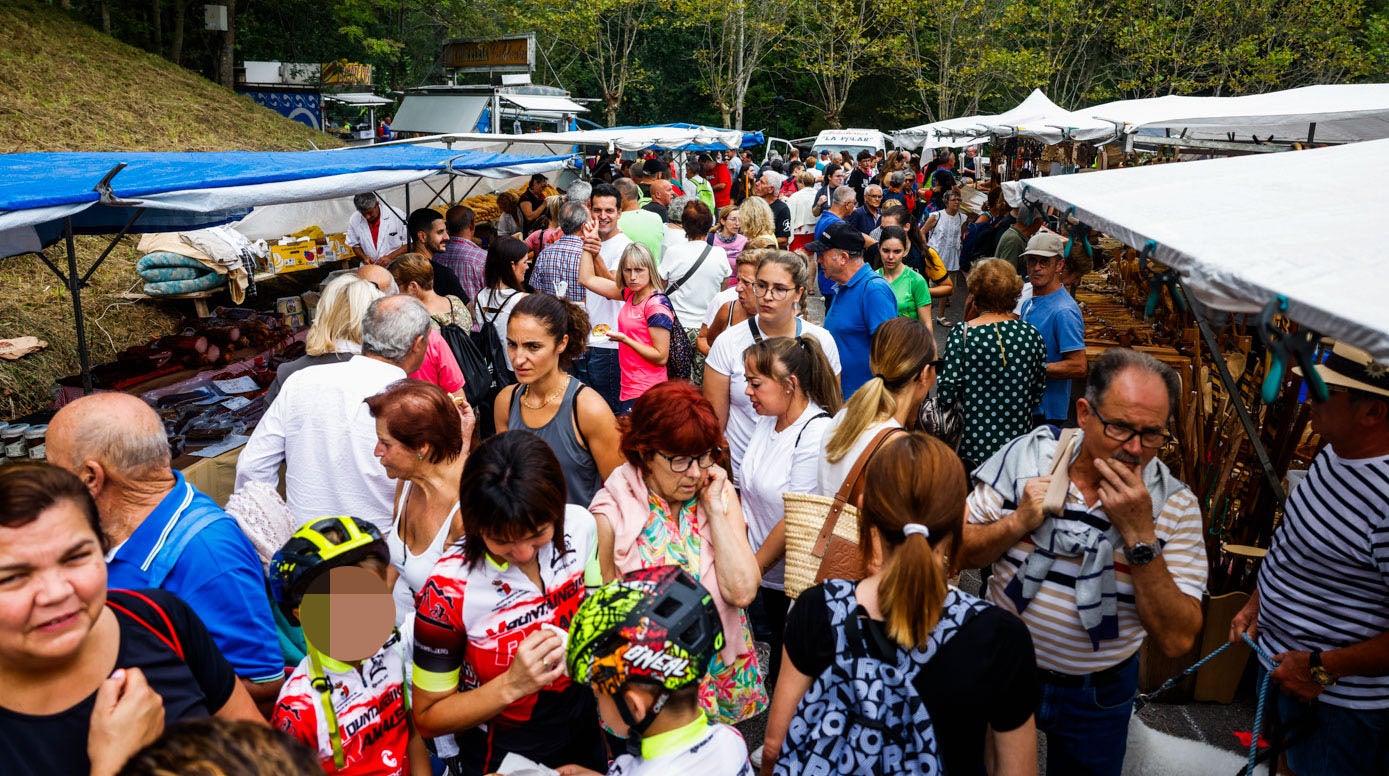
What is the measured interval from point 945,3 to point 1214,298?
35435mm

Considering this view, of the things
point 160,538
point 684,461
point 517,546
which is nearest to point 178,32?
point 160,538

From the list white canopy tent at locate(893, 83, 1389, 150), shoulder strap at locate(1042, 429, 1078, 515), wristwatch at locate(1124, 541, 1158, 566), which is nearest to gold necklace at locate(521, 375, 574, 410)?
shoulder strap at locate(1042, 429, 1078, 515)

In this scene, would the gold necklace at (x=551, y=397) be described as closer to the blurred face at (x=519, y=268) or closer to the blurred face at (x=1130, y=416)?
the blurred face at (x=1130, y=416)

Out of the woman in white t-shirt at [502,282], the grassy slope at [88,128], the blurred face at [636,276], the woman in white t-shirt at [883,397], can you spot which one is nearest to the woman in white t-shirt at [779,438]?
the woman in white t-shirt at [883,397]

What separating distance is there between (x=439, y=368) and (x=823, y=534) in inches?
98.4

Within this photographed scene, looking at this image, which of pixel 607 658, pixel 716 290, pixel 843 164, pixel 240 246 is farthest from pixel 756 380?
pixel 843 164

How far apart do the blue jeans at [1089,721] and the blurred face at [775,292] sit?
7.37 feet

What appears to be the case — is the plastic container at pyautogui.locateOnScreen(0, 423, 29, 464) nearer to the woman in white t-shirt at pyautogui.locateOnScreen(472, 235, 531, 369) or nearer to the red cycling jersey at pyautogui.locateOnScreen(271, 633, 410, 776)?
the woman in white t-shirt at pyautogui.locateOnScreen(472, 235, 531, 369)

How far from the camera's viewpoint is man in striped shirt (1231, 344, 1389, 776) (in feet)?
8.13

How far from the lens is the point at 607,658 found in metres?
1.74

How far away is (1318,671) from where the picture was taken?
2578 millimetres

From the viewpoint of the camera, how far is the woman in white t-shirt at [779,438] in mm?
3389

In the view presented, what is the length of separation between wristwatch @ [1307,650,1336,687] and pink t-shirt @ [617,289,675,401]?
142 inches

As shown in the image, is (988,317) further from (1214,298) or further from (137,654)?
(137,654)
